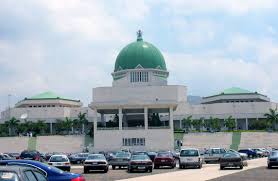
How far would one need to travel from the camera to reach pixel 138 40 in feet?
400

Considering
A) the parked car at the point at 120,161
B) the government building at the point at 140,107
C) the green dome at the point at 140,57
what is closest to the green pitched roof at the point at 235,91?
the government building at the point at 140,107

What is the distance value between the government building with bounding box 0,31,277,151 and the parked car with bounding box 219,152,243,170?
51.7 metres

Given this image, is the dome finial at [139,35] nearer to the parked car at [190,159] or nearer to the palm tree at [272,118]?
the palm tree at [272,118]

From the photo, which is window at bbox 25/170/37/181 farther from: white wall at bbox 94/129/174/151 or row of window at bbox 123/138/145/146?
row of window at bbox 123/138/145/146

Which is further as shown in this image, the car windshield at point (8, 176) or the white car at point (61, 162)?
the white car at point (61, 162)

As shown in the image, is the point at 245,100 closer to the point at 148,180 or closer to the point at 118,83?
the point at 118,83

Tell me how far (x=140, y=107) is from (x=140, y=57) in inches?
851

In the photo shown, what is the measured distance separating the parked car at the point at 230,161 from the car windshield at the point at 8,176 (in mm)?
29494

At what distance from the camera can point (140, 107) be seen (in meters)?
95.4

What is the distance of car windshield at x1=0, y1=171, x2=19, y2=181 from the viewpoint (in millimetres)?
10133

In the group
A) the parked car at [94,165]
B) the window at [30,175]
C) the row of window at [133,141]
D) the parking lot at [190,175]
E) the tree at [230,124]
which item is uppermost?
the tree at [230,124]

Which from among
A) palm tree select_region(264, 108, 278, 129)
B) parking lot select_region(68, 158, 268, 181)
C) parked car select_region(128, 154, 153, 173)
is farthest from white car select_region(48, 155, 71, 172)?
palm tree select_region(264, 108, 278, 129)

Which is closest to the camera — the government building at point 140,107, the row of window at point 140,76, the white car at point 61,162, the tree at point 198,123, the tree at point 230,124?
the white car at point 61,162

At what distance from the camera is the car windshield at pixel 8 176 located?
1013cm
